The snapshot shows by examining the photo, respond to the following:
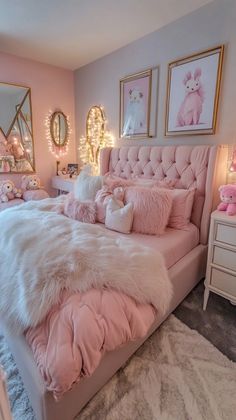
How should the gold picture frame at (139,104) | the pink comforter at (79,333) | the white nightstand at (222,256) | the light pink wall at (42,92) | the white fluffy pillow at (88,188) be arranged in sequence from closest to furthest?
the pink comforter at (79,333) → the white nightstand at (222,256) → the white fluffy pillow at (88,188) → the gold picture frame at (139,104) → the light pink wall at (42,92)

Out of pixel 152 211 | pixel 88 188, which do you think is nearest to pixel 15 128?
pixel 88 188

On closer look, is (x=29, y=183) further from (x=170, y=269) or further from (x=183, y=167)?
(x=170, y=269)

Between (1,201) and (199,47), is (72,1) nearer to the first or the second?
(199,47)

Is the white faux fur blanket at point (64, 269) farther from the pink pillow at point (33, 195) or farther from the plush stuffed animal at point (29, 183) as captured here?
the plush stuffed animal at point (29, 183)

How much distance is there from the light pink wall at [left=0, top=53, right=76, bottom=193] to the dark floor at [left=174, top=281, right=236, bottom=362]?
109 inches

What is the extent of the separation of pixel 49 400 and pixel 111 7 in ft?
9.20

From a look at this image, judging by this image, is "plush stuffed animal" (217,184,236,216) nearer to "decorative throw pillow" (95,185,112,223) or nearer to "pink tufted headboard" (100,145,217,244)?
"pink tufted headboard" (100,145,217,244)

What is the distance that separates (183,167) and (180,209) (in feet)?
1.61

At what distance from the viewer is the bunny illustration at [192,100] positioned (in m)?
2.12

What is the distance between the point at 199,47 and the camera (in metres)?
2.07

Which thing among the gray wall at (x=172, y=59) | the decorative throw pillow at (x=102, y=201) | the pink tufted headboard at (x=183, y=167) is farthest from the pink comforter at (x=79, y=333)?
the gray wall at (x=172, y=59)

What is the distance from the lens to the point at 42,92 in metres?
3.35

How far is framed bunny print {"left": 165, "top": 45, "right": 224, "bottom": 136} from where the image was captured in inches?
79.0

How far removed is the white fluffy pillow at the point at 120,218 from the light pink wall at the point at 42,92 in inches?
82.6
